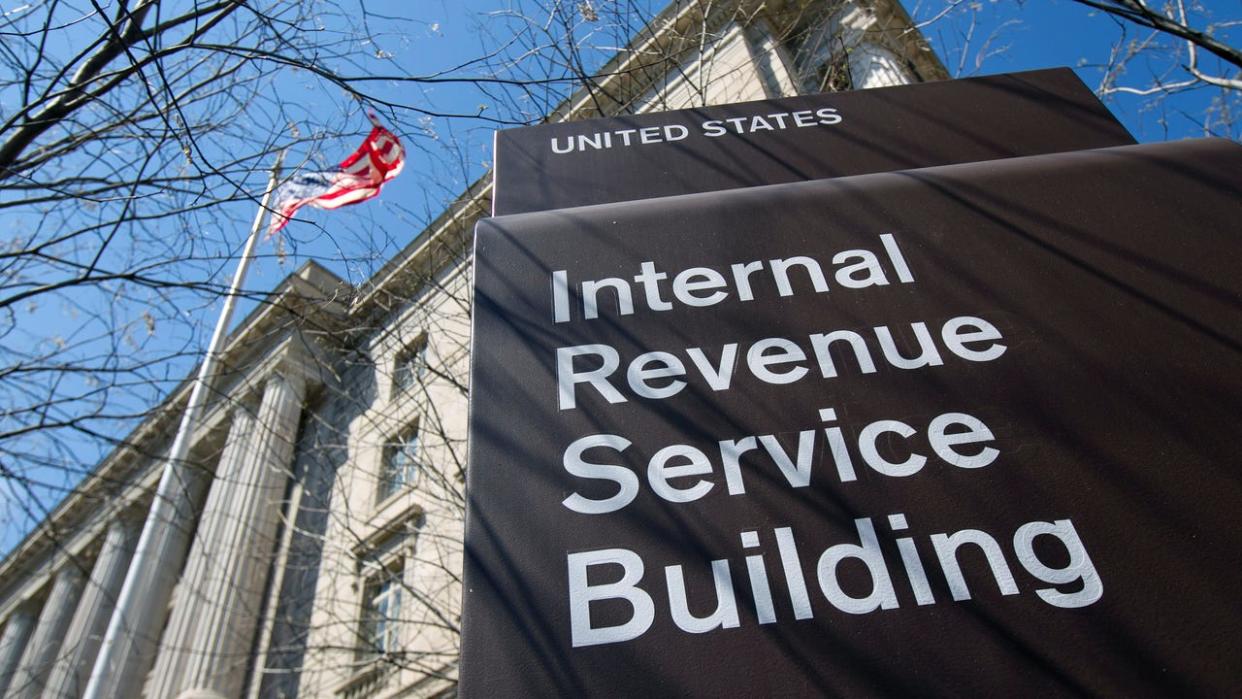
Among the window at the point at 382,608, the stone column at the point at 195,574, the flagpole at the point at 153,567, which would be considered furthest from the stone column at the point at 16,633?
the window at the point at 382,608

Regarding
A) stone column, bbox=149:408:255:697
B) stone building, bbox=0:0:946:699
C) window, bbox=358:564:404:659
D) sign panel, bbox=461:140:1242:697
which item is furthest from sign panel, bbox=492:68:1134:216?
stone column, bbox=149:408:255:697

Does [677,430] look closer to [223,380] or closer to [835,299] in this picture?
[835,299]

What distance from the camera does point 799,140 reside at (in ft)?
8.14

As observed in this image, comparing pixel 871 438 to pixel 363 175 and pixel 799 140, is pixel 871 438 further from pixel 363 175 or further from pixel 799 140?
pixel 363 175

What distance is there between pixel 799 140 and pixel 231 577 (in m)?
16.6

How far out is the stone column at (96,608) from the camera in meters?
19.3

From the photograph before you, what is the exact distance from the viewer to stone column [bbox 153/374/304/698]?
14.8 meters

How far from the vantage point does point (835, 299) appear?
1568mm

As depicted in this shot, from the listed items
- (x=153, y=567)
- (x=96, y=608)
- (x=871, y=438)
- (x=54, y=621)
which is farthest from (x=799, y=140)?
(x=54, y=621)

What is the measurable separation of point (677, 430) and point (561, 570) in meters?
0.31

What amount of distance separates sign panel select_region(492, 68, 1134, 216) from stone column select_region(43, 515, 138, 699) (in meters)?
20.4

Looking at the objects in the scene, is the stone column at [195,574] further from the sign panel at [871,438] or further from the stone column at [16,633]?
the sign panel at [871,438]

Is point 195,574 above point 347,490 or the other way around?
the other way around

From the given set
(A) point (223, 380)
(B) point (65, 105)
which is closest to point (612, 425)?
(B) point (65, 105)
